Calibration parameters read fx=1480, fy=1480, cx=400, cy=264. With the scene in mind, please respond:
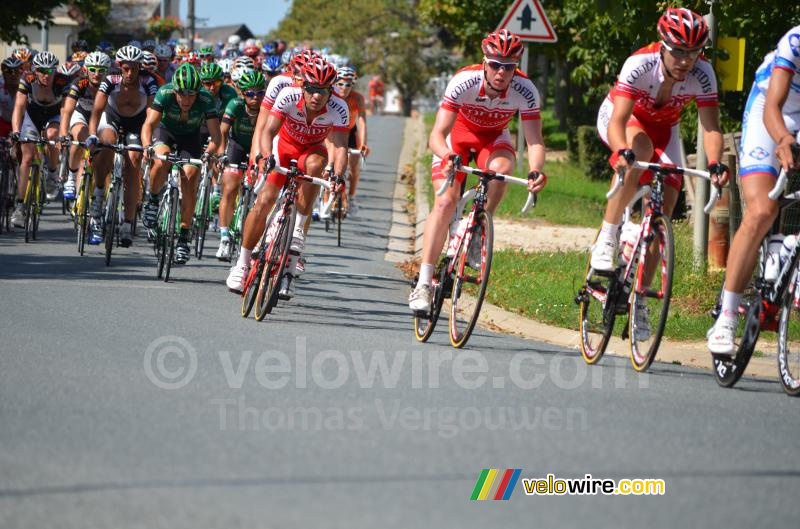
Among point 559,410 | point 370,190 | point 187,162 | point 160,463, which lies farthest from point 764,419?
point 370,190

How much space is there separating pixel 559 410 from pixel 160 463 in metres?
2.22

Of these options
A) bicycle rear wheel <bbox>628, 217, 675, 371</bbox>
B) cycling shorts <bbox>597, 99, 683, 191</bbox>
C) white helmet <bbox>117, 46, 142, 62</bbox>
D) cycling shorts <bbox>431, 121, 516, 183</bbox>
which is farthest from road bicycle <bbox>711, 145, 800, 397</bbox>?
white helmet <bbox>117, 46, 142, 62</bbox>

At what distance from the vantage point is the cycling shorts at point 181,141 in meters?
14.2

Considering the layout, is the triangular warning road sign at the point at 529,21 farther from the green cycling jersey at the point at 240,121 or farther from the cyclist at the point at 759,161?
the cyclist at the point at 759,161

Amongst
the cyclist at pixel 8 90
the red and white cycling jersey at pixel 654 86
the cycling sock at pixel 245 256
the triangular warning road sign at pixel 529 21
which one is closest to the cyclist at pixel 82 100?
the cyclist at pixel 8 90

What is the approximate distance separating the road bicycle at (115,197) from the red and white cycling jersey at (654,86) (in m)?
5.97

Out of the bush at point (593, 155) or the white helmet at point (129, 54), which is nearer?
the white helmet at point (129, 54)

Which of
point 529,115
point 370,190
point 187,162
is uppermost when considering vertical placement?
point 529,115

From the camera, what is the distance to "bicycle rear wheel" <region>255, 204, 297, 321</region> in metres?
10.8

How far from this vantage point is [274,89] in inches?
469

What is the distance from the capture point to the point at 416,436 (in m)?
6.63

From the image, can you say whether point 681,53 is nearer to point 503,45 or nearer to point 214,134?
point 503,45

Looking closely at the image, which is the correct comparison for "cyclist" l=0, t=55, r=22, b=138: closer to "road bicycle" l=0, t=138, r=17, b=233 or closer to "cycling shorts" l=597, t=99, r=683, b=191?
"road bicycle" l=0, t=138, r=17, b=233

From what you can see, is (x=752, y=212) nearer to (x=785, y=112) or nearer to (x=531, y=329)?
(x=785, y=112)
